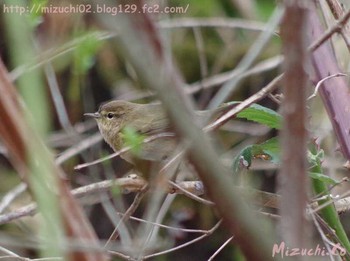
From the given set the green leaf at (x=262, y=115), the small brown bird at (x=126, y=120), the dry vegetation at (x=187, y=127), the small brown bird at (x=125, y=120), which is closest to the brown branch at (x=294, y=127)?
the dry vegetation at (x=187, y=127)

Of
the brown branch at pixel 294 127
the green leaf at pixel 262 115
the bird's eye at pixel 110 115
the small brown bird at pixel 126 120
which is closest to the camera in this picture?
the brown branch at pixel 294 127

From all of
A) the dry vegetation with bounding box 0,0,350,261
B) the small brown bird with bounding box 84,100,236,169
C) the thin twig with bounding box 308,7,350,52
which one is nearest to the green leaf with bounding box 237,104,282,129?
the dry vegetation with bounding box 0,0,350,261

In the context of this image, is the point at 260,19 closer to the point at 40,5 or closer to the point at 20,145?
the point at 40,5

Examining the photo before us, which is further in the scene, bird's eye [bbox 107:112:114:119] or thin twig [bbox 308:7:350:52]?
bird's eye [bbox 107:112:114:119]

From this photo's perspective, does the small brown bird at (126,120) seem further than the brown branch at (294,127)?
Yes

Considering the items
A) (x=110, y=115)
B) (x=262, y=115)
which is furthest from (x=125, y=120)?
(x=262, y=115)

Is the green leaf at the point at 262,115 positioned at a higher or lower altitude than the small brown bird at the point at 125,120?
higher

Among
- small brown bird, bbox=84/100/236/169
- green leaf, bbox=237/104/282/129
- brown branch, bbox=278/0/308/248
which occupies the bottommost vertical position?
small brown bird, bbox=84/100/236/169

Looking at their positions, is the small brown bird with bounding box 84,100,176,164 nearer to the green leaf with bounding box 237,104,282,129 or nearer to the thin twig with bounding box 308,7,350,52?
the green leaf with bounding box 237,104,282,129

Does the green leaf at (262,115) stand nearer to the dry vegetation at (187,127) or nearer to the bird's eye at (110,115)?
the dry vegetation at (187,127)

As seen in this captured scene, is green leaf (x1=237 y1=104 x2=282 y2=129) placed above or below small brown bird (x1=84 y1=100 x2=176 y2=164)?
above

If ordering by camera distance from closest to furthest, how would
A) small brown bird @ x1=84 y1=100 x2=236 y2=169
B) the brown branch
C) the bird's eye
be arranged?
the brown branch → small brown bird @ x1=84 y1=100 x2=236 y2=169 → the bird's eye

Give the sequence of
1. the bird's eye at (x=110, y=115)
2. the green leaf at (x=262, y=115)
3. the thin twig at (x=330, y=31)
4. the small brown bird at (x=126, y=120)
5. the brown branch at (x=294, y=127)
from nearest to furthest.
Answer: the brown branch at (x=294, y=127) → the thin twig at (x=330, y=31) → the green leaf at (x=262, y=115) → the small brown bird at (x=126, y=120) → the bird's eye at (x=110, y=115)
